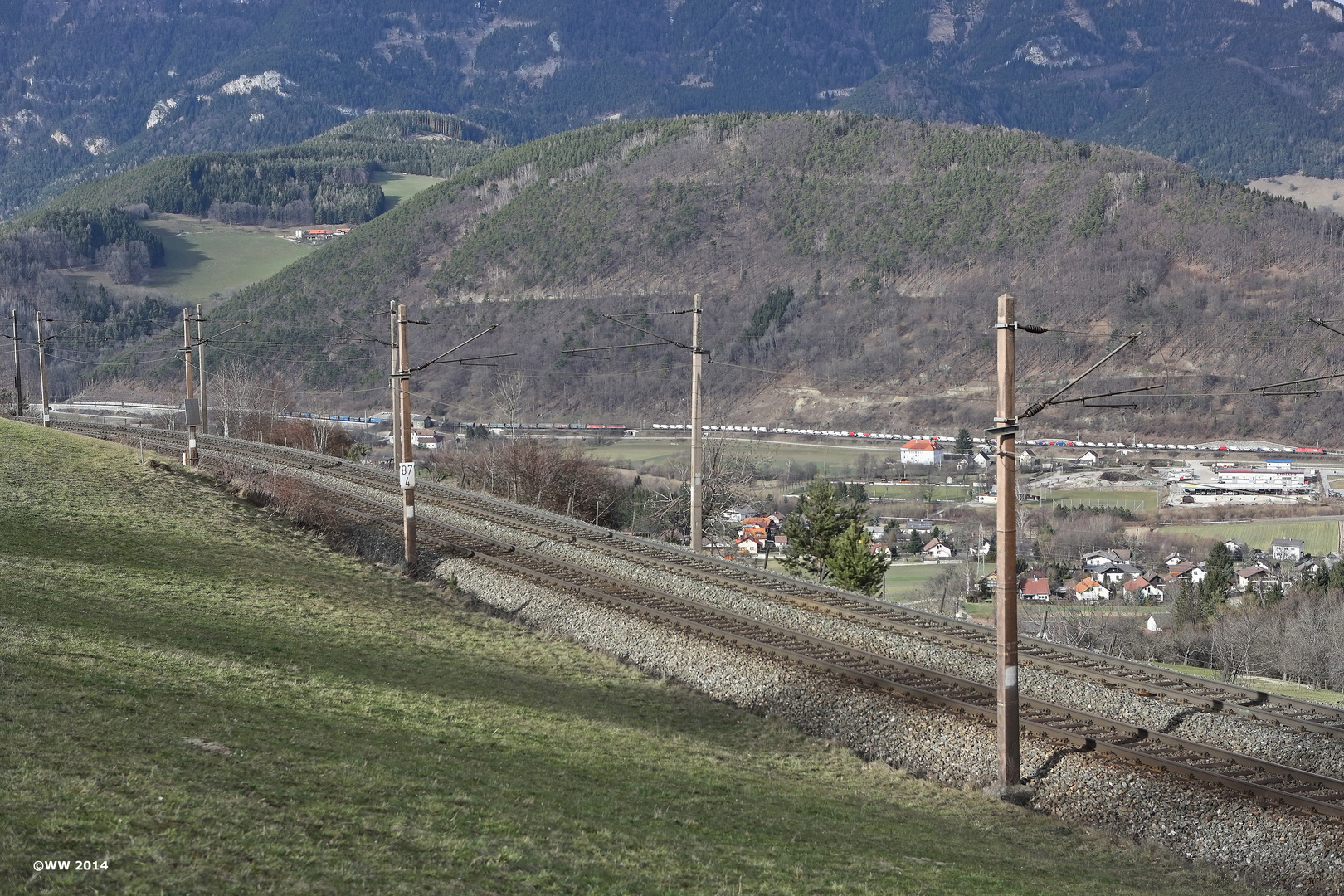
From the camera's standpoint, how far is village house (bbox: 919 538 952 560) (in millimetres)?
72125

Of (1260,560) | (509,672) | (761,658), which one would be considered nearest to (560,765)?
(509,672)

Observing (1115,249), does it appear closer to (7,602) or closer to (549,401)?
(549,401)

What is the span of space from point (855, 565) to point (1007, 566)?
59.5 feet

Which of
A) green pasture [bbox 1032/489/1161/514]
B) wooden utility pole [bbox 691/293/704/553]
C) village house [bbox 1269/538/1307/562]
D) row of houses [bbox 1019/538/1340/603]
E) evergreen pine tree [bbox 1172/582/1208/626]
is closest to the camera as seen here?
wooden utility pole [bbox 691/293/704/553]

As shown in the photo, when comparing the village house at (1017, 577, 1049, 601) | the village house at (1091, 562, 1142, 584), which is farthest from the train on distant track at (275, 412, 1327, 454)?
the village house at (1017, 577, 1049, 601)

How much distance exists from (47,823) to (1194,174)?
514ft

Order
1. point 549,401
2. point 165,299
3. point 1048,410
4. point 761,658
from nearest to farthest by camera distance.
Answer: point 761,658 < point 1048,410 < point 549,401 < point 165,299

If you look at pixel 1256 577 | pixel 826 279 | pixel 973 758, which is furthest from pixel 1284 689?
pixel 826 279

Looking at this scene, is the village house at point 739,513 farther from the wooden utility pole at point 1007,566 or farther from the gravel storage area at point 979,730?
the wooden utility pole at point 1007,566

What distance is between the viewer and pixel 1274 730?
54.3 ft

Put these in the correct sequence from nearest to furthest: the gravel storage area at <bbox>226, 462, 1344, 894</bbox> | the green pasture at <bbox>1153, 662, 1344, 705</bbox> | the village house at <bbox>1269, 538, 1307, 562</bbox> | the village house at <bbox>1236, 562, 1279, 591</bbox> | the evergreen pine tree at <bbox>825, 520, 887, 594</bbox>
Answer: the gravel storage area at <bbox>226, 462, 1344, 894</bbox>
the green pasture at <bbox>1153, 662, 1344, 705</bbox>
the evergreen pine tree at <bbox>825, 520, 887, 594</bbox>
the village house at <bbox>1236, 562, 1279, 591</bbox>
the village house at <bbox>1269, 538, 1307, 562</bbox>

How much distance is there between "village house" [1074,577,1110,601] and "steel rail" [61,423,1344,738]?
32.0 metres

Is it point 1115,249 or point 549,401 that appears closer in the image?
point 549,401

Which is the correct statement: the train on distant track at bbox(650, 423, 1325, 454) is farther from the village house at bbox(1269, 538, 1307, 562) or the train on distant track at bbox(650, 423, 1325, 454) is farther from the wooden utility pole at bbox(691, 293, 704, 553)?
the wooden utility pole at bbox(691, 293, 704, 553)
